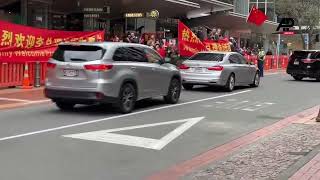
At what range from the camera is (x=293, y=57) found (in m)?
28.5

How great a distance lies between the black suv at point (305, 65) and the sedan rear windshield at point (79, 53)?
17.0m

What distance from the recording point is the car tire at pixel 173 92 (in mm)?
15398

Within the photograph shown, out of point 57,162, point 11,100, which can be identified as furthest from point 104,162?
point 11,100

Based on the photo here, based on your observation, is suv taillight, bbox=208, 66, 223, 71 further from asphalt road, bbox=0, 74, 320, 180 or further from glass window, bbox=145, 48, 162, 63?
glass window, bbox=145, 48, 162, 63

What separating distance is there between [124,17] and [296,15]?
23.6m

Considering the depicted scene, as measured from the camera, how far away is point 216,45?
3062cm

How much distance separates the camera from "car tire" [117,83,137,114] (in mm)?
12935

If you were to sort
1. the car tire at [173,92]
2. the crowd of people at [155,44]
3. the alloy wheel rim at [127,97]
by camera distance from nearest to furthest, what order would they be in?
the alloy wheel rim at [127,97] → the car tire at [173,92] → the crowd of people at [155,44]

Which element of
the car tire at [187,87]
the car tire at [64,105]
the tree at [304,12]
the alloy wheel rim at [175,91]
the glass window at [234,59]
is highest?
the tree at [304,12]

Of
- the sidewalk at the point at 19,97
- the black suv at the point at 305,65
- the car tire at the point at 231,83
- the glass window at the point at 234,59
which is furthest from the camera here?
the black suv at the point at 305,65

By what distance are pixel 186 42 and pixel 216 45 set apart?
4.73 meters

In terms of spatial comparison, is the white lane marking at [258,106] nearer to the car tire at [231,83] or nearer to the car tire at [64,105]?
the car tire at [231,83]

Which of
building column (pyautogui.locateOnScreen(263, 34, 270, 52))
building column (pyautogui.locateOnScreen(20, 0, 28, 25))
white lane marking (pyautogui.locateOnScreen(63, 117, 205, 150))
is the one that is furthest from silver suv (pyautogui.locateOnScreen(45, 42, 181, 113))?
building column (pyautogui.locateOnScreen(263, 34, 270, 52))

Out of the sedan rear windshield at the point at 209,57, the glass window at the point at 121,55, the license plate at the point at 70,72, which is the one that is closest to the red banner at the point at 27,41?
the sedan rear windshield at the point at 209,57
